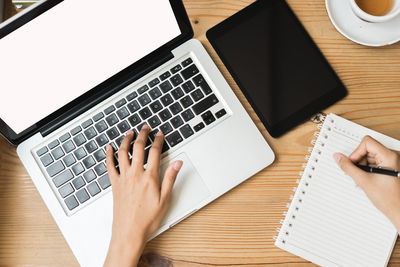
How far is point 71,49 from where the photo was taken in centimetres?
55

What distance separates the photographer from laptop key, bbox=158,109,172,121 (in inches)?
26.0

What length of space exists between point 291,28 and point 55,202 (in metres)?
0.56

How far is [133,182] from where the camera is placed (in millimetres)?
632

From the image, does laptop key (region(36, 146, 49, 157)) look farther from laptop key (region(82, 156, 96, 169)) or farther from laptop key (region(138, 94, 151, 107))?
laptop key (region(138, 94, 151, 107))

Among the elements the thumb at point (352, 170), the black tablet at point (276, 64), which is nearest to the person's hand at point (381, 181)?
the thumb at point (352, 170)

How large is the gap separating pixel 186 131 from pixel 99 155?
0.17 metres

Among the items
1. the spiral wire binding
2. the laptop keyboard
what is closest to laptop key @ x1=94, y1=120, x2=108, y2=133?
the laptop keyboard

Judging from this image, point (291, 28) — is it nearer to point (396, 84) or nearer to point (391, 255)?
point (396, 84)

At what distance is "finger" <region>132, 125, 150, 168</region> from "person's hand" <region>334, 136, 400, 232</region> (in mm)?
367

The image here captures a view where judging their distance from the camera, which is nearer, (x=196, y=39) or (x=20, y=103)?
(x=20, y=103)

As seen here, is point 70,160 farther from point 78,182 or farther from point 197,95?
point 197,95

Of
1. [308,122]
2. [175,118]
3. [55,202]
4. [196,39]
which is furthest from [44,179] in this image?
[308,122]

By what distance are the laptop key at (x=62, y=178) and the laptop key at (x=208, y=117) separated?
0.26 metres

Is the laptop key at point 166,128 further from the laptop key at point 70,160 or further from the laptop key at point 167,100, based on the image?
the laptop key at point 70,160
